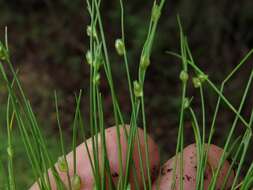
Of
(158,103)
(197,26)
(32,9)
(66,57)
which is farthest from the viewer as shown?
(32,9)

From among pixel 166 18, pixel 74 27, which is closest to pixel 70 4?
pixel 74 27

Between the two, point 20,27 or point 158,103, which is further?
point 20,27

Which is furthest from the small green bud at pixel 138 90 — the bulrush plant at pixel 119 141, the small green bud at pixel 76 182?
the small green bud at pixel 76 182

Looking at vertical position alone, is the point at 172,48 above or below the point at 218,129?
above

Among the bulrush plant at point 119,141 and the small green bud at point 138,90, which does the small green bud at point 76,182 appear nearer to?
the bulrush plant at point 119,141

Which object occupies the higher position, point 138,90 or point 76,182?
point 138,90

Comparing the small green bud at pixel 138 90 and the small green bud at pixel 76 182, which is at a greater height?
the small green bud at pixel 138 90

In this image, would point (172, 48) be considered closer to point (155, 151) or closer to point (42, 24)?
point (42, 24)

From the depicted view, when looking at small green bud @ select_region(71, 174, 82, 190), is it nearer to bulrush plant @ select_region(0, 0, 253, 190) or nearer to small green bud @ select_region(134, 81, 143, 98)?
bulrush plant @ select_region(0, 0, 253, 190)

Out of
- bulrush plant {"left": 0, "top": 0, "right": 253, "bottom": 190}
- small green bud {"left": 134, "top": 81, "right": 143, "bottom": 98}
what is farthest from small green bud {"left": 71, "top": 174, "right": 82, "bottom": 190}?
small green bud {"left": 134, "top": 81, "right": 143, "bottom": 98}

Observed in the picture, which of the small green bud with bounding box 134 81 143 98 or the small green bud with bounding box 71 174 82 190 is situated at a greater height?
the small green bud with bounding box 134 81 143 98

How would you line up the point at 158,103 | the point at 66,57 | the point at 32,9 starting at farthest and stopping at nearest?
the point at 32,9, the point at 66,57, the point at 158,103
